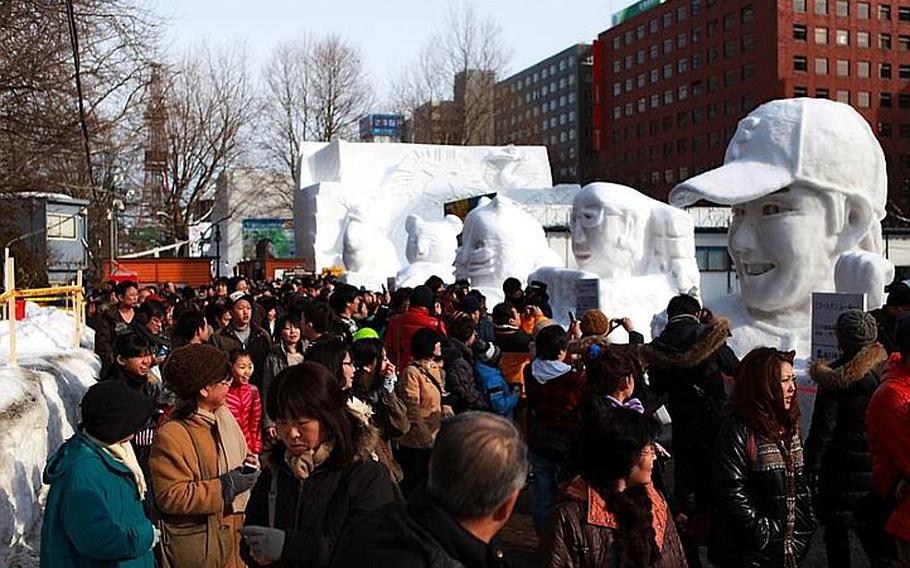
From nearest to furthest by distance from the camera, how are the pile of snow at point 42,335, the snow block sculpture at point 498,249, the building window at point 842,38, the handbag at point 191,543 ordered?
the handbag at point 191,543, the pile of snow at point 42,335, the snow block sculpture at point 498,249, the building window at point 842,38

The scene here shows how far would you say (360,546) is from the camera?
2.13 m

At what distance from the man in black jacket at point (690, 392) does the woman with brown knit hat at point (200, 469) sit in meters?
2.51

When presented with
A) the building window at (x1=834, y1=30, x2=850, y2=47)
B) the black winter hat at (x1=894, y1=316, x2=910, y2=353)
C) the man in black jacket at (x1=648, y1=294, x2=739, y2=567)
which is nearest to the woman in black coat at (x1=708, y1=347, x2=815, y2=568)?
the black winter hat at (x1=894, y1=316, x2=910, y2=353)

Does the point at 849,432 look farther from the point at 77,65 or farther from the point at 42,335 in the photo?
the point at 77,65

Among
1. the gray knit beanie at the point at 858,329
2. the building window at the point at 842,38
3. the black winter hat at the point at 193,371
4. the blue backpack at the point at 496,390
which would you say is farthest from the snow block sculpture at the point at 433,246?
the building window at the point at 842,38

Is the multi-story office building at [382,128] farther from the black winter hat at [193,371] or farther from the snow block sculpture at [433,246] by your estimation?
Result: the black winter hat at [193,371]

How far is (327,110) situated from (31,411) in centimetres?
4598

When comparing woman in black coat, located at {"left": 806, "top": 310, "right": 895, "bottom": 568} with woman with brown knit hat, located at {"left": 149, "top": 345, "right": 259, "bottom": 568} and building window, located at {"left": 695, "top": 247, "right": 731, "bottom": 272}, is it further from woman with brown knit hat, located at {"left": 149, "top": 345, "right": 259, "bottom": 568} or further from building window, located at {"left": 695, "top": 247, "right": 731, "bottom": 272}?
building window, located at {"left": 695, "top": 247, "right": 731, "bottom": 272}

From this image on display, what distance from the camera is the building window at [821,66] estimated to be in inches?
2295

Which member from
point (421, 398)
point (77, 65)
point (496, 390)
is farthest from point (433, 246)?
point (421, 398)

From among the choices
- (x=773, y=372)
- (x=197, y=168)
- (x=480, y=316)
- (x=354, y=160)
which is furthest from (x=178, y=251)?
(x=773, y=372)

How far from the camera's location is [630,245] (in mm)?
11969

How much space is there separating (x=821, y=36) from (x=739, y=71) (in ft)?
17.1

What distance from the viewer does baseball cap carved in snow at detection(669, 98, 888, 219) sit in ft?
21.5
